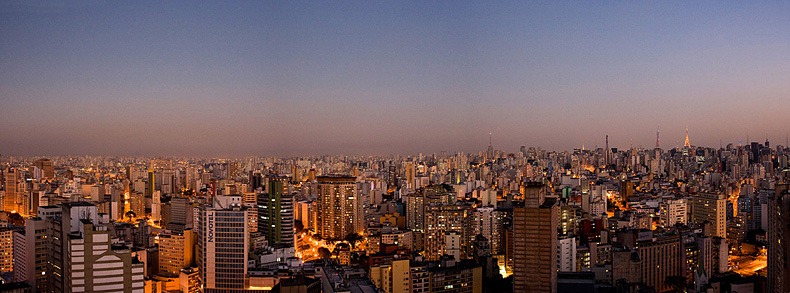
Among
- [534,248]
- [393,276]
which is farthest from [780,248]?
[393,276]

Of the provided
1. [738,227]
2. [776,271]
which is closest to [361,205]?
[738,227]

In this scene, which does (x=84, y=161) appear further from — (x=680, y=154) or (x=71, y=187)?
(x=680, y=154)

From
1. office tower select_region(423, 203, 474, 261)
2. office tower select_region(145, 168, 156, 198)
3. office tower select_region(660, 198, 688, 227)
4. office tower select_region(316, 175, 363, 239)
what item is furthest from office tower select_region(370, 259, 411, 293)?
office tower select_region(660, 198, 688, 227)

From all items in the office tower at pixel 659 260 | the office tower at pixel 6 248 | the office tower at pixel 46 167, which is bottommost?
the office tower at pixel 659 260

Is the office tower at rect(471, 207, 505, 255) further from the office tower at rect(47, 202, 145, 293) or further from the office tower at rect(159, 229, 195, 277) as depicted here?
the office tower at rect(47, 202, 145, 293)

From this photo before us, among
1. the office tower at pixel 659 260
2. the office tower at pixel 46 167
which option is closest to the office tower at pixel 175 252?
the office tower at pixel 46 167

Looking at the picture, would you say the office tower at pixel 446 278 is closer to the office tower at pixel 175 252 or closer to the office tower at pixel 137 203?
the office tower at pixel 175 252
